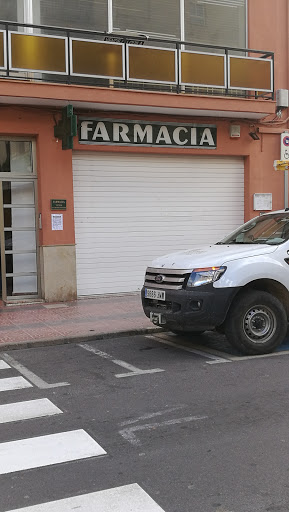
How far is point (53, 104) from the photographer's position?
→ 11398 mm

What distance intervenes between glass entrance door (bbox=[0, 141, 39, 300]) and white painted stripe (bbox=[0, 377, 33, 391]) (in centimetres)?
562

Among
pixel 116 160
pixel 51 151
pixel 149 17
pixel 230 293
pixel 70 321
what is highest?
pixel 149 17

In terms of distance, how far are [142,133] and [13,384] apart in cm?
775

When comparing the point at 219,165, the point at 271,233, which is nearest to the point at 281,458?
the point at 271,233

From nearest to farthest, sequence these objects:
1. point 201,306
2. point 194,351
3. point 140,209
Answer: point 201,306, point 194,351, point 140,209

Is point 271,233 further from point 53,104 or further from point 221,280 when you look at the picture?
point 53,104

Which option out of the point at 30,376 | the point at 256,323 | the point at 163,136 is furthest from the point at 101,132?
the point at 30,376

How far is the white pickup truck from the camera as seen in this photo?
6.95m

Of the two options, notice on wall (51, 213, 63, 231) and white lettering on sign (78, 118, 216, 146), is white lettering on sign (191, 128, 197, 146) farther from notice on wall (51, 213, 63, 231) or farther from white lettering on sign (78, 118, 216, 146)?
notice on wall (51, 213, 63, 231)

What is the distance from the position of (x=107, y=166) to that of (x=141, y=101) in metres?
1.68

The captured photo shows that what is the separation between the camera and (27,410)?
527 cm

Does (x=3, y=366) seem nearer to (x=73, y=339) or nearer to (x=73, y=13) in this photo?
(x=73, y=339)

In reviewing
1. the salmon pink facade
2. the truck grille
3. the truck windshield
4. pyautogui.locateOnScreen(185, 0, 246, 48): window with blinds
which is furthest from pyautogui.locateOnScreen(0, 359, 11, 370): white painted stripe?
pyautogui.locateOnScreen(185, 0, 246, 48): window with blinds

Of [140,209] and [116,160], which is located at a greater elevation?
[116,160]
